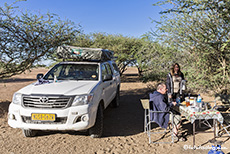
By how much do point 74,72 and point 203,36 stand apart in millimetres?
3792

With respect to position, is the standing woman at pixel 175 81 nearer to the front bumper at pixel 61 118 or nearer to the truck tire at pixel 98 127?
the truck tire at pixel 98 127

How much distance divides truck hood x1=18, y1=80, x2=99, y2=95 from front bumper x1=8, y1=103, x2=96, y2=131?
0.37 m

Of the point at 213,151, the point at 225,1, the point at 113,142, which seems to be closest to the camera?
the point at 213,151

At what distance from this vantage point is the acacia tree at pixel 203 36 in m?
4.96

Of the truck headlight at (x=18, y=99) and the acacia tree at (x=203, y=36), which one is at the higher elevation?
the acacia tree at (x=203, y=36)

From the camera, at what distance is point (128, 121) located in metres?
5.93

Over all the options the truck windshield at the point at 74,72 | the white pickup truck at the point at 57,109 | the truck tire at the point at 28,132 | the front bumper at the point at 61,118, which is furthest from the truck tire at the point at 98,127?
the truck tire at the point at 28,132

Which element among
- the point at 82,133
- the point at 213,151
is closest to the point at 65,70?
the point at 82,133

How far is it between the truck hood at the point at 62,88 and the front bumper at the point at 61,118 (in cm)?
37

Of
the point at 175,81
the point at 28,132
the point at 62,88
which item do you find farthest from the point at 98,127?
the point at 175,81

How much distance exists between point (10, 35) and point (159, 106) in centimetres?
525

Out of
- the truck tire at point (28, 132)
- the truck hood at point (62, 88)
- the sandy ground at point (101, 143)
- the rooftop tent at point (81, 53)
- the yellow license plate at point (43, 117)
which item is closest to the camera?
the yellow license plate at point (43, 117)

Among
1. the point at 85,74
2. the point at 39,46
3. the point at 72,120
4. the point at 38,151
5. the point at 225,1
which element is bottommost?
the point at 38,151

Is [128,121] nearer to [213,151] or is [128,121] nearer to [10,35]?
[213,151]
